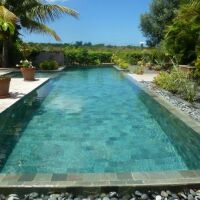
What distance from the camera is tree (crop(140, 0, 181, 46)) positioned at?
33.8m

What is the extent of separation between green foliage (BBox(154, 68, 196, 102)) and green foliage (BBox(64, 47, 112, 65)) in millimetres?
19473

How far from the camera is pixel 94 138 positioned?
748 cm

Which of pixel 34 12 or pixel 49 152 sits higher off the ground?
pixel 34 12

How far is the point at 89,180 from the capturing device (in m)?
4.67

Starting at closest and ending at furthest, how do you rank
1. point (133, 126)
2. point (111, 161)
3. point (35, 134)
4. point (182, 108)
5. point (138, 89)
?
point (111, 161), point (35, 134), point (133, 126), point (182, 108), point (138, 89)

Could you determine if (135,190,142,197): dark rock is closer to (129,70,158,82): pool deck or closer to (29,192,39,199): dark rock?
(29,192,39,199): dark rock

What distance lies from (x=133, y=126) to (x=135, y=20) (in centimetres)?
3088

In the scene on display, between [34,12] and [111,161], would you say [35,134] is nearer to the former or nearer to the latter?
[111,161]

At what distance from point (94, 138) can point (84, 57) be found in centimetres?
2726

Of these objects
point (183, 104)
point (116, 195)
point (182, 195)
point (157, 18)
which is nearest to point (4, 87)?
point (183, 104)

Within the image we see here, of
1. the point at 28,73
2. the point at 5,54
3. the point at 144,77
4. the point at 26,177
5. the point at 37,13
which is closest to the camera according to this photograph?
the point at 26,177

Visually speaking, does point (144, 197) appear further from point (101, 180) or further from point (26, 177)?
point (26, 177)

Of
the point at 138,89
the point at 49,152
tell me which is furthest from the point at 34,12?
the point at 49,152

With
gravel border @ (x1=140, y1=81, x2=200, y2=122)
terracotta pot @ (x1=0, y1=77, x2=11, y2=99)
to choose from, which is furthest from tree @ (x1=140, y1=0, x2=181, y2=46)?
terracotta pot @ (x1=0, y1=77, x2=11, y2=99)
